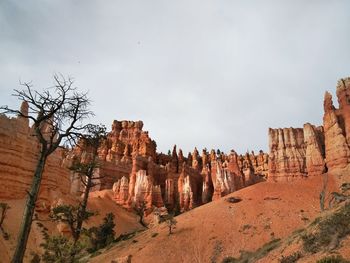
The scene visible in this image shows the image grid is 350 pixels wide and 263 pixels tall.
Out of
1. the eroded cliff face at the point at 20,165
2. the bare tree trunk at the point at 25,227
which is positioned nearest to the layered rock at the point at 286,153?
the eroded cliff face at the point at 20,165

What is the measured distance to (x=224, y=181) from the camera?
74562mm

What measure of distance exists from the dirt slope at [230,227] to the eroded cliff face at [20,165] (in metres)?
11.8

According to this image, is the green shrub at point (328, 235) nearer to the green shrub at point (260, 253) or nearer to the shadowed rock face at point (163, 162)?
the green shrub at point (260, 253)

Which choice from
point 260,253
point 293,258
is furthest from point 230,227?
point 293,258

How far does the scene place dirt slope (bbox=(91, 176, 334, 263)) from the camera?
41.3m

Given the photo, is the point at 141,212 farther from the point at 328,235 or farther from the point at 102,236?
the point at 328,235

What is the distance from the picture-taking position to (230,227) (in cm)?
4778

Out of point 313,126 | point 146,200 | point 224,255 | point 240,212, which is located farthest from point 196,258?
point 313,126

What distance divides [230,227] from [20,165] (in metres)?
29.0

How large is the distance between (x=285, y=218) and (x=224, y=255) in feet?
40.7

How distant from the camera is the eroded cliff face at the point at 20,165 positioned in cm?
4150

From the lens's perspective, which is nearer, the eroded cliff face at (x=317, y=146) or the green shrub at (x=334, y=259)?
the green shrub at (x=334, y=259)

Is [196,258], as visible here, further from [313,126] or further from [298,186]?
[313,126]

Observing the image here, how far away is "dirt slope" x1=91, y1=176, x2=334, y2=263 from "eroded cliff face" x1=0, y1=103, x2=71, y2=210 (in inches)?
465
